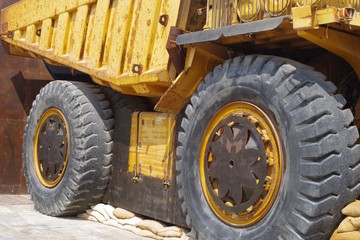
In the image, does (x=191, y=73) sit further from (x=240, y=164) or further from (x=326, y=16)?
(x=326, y=16)

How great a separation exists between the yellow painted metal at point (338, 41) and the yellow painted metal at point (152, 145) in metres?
2.42

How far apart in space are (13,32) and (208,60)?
15.5ft

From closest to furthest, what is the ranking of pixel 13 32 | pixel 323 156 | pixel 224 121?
pixel 323 156 → pixel 224 121 → pixel 13 32

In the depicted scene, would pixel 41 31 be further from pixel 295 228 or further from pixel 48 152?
pixel 295 228

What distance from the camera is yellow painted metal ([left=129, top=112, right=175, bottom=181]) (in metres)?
6.79

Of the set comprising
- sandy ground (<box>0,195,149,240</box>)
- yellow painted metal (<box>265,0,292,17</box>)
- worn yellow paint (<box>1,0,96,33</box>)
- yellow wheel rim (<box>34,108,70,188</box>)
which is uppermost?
worn yellow paint (<box>1,0,96,33</box>)

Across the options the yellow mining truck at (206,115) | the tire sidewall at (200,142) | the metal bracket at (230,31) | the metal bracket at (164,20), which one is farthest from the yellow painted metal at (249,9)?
the metal bracket at (164,20)

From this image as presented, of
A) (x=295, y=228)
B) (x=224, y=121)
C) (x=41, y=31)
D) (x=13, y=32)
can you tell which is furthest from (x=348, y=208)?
(x=13, y=32)

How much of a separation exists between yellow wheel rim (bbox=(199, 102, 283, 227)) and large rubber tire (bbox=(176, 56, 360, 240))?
0.08 metres

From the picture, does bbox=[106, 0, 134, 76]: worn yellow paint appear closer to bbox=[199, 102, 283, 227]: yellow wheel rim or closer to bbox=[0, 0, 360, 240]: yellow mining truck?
bbox=[0, 0, 360, 240]: yellow mining truck

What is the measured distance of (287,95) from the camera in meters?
4.74

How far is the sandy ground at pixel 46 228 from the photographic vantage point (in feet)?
21.4

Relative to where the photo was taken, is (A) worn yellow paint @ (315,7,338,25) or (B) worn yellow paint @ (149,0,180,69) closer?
(A) worn yellow paint @ (315,7,338,25)

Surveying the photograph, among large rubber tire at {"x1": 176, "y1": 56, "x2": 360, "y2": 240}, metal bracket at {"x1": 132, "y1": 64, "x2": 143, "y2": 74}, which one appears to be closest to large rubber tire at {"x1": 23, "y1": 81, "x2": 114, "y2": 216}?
metal bracket at {"x1": 132, "y1": 64, "x2": 143, "y2": 74}
